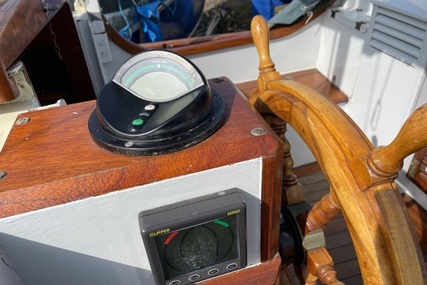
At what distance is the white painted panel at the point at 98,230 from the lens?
0.61 metres

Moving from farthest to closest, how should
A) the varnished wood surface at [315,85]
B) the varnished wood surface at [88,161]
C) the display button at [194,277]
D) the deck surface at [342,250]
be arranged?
the varnished wood surface at [315,85]
the deck surface at [342,250]
the display button at [194,277]
the varnished wood surface at [88,161]

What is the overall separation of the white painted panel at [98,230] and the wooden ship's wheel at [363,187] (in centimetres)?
16

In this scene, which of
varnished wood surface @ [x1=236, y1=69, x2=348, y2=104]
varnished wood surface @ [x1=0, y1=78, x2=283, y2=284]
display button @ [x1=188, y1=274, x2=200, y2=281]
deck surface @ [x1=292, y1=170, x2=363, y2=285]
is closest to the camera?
varnished wood surface @ [x1=0, y1=78, x2=283, y2=284]

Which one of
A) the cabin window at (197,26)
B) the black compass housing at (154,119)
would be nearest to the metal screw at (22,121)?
the black compass housing at (154,119)

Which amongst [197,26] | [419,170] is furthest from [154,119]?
[197,26]

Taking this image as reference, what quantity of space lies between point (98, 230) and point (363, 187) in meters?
0.49

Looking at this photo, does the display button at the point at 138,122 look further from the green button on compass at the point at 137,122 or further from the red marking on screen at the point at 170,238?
the red marking on screen at the point at 170,238

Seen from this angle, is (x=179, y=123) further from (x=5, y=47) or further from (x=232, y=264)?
(x=5, y=47)

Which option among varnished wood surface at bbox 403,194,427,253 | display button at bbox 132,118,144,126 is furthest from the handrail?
display button at bbox 132,118,144,126

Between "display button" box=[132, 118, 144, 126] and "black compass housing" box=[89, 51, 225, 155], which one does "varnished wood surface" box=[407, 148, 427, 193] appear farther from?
"display button" box=[132, 118, 144, 126]

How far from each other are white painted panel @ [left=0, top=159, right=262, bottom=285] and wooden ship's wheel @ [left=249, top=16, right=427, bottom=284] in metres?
0.16

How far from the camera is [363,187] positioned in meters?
0.63

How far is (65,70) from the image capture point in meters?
1.49

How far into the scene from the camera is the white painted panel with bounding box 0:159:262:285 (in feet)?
2.00
